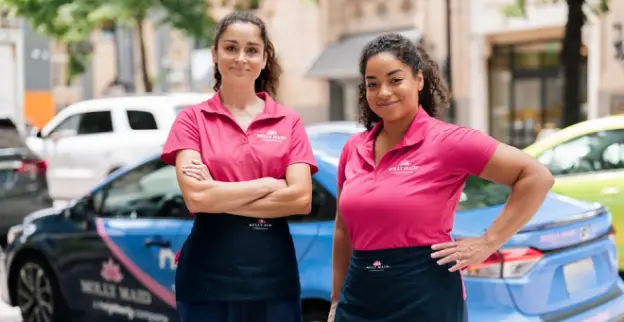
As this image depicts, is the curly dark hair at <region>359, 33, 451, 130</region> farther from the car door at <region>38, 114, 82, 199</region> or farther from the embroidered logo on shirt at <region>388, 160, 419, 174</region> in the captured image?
the car door at <region>38, 114, 82, 199</region>

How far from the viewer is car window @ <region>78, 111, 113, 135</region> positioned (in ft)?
45.7

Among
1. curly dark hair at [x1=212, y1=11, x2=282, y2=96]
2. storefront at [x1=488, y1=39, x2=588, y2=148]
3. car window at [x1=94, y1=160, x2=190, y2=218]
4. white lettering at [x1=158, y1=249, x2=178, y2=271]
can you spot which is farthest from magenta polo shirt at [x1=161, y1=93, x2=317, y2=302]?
storefront at [x1=488, y1=39, x2=588, y2=148]

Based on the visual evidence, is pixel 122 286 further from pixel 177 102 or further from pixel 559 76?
pixel 559 76

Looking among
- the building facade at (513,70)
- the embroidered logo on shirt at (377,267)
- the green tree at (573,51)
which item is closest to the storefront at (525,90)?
the building facade at (513,70)

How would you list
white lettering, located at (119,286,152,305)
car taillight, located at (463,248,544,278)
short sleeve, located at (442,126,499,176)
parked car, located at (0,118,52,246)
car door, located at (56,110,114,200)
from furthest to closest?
car door, located at (56,110,114,200), parked car, located at (0,118,52,246), white lettering, located at (119,286,152,305), car taillight, located at (463,248,544,278), short sleeve, located at (442,126,499,176)

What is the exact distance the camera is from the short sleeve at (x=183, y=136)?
321 cm

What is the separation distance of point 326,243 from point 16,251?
3003 mm

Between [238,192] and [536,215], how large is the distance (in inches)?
72.5

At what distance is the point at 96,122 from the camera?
1415 cm

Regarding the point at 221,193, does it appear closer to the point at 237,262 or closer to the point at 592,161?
the point at 237,262

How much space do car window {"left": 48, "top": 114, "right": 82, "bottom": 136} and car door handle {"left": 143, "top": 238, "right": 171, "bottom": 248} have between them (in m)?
9.29

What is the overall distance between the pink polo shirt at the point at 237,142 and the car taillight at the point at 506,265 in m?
1.15

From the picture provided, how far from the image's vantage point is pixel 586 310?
173 inches

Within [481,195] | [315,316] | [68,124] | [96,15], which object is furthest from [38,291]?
[96,15]
